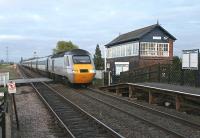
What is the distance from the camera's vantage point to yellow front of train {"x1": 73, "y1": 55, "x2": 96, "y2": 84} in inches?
1115

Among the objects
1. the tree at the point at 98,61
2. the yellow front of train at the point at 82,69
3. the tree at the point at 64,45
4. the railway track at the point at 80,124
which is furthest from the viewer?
the tree at the point at 64,45

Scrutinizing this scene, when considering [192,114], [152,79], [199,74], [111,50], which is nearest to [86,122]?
[192,114]

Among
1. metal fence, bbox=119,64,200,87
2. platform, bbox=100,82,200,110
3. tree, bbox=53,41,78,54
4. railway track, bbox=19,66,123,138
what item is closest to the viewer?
railway track, bbox=19,66,123,138

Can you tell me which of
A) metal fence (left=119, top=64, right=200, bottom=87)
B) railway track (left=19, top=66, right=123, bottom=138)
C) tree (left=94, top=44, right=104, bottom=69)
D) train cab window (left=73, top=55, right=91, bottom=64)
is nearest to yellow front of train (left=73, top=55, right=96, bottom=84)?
train cab window (left=73, top=55, right=91, bottom=64)

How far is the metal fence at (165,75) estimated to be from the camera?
19047 millimetres

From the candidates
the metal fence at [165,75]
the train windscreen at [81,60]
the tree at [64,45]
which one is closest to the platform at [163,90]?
the metal fence at [165,75]

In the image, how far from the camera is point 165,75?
22.6 m

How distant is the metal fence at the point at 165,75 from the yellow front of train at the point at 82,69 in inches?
103

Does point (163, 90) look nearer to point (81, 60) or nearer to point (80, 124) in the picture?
point (80, 124)

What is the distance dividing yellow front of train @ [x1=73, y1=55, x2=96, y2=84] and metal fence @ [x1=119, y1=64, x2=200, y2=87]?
2.62 m

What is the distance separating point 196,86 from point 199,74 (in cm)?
96

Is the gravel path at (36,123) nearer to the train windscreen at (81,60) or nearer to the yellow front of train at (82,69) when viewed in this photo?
the yellow front of train at (82,69)

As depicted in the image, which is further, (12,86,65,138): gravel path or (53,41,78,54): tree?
(53,41,78,54): tree

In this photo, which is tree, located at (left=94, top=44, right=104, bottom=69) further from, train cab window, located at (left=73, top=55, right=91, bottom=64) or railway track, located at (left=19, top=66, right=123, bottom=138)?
railway track, located at (left=19, top=66, right=123, bottom=138)
